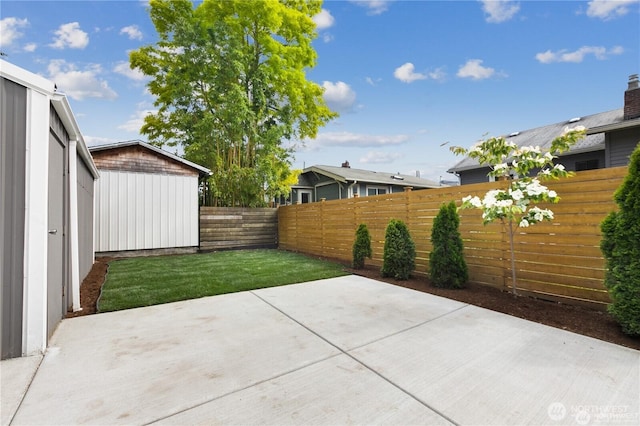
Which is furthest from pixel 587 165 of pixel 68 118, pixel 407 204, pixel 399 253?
pixel 68 118

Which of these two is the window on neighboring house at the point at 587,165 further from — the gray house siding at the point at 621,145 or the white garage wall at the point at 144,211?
the white garage wall at the point at 144,211

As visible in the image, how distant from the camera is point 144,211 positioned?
818cm

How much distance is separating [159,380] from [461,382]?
2.06m

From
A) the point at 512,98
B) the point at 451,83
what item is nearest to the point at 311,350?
the point at 451,83

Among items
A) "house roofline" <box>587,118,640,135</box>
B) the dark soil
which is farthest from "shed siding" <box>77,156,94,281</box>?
"house roofline" <box>587,118,640,135</box>

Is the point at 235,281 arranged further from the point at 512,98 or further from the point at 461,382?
the point at 512,98

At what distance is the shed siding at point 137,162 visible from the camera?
25.0 feet

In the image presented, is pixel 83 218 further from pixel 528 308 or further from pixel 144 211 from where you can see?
pixel 528 308

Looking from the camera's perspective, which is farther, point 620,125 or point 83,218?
point 620,125

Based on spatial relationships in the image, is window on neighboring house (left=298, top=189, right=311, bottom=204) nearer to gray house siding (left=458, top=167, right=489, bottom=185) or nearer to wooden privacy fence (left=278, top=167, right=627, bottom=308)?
gray house siding (left=458, top=167, right=489, bottom=185)

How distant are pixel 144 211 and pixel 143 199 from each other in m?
0.36

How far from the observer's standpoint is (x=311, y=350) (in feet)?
7.55

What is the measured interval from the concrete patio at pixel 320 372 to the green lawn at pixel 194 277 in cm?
75

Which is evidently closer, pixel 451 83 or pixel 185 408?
pixel 185 408
